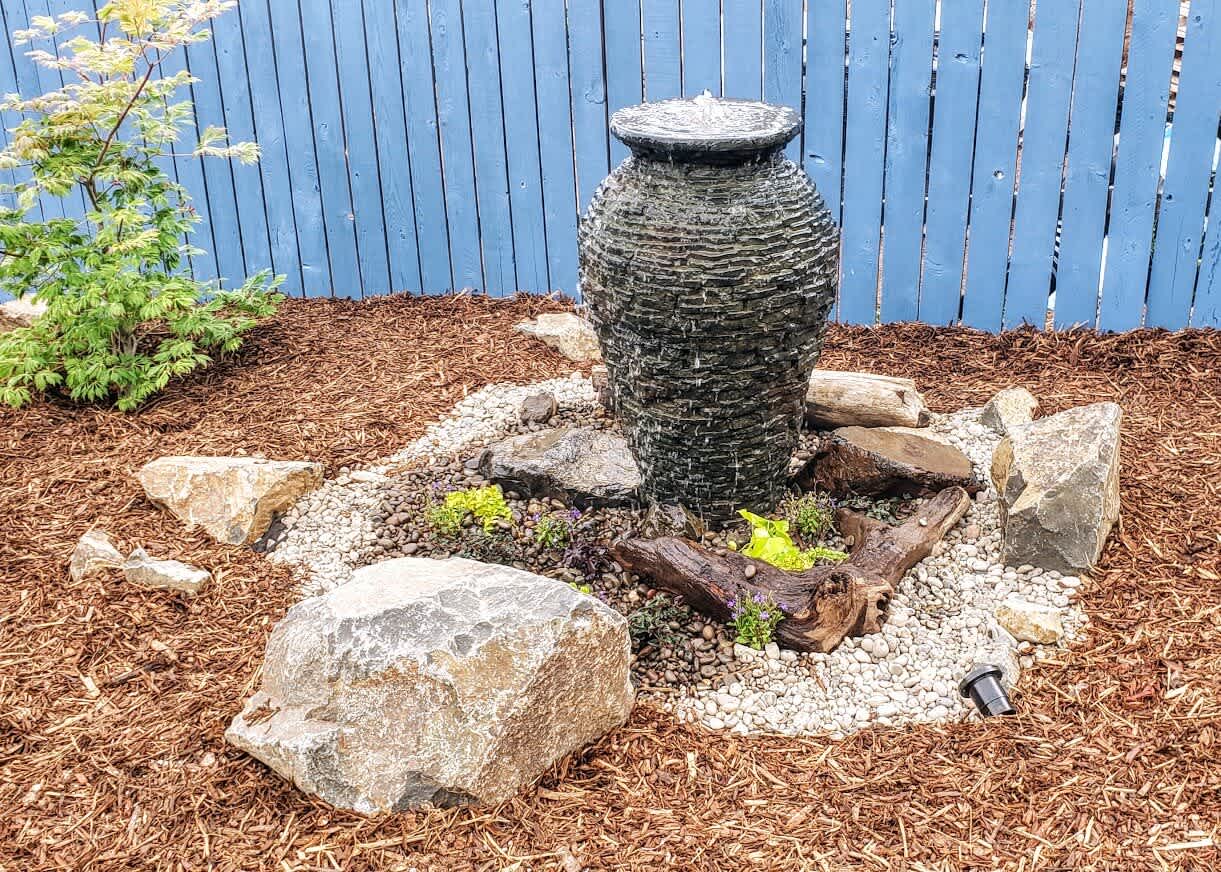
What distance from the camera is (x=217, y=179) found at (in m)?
6.34

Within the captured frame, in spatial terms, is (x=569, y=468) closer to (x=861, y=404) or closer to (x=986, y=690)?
(x=861, y=404)

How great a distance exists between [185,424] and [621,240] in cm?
235

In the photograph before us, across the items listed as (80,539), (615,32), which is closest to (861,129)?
(615,32)

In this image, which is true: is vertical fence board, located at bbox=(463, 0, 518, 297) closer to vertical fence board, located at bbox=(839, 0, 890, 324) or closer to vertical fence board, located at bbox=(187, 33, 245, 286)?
vertical fence board, located at bbox=(187, 33, 245, 286)

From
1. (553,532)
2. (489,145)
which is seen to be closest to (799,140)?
(489,145)

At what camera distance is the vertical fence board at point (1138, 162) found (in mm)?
5164

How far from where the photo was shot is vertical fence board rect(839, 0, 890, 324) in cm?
540

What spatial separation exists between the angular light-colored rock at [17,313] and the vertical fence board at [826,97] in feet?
13.7

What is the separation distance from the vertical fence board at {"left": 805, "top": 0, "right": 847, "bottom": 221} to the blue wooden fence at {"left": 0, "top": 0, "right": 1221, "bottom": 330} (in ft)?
0.03

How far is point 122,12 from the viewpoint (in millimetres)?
4898

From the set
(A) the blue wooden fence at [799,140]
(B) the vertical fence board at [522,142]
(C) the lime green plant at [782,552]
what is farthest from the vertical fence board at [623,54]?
(C) the lime green plant at [782,552]

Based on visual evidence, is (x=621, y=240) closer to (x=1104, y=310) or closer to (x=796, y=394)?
(x=796, y=394)

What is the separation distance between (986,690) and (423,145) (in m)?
4.04

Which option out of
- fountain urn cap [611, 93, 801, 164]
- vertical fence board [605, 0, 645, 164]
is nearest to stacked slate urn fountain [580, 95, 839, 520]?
fountain urn cap [611, 93, 801, 164]
